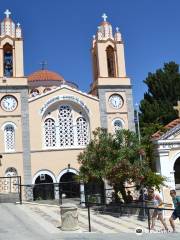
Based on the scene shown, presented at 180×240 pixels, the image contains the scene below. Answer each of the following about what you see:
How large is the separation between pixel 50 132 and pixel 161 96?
57.5 feet

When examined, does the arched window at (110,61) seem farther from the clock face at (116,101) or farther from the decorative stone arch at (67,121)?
the decorative stone arch at (67,121)

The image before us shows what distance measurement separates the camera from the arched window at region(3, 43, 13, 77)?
96.4 ft

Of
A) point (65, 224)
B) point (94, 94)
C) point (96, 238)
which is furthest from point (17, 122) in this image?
point (96, 238)

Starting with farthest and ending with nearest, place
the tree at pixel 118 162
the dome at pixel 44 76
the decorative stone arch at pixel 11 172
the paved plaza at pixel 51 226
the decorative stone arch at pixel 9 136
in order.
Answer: the dome at pixel 44 76 → the decorative stone arch at pixel 9 136 → the decorative stone arch at pixel 11 172 → the tree at pixel 118 162 → the paved plaza at pixel 51 226

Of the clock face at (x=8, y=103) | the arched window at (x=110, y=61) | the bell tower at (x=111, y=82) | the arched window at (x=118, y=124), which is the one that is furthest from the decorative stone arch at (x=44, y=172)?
the arched window at (x=110, y=61)

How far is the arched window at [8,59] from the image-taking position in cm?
2939

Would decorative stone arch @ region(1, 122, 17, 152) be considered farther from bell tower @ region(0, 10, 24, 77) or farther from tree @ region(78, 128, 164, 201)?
tree @ region(78, 128, 164, 201)

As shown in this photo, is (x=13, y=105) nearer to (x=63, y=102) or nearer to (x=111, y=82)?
(x=63, y=102)

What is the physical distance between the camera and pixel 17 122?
27.5 m

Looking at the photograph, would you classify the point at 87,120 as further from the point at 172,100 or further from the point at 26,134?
the point at 172,100

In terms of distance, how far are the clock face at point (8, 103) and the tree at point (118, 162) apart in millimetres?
7764

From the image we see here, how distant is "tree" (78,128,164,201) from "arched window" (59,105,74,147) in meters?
5.77

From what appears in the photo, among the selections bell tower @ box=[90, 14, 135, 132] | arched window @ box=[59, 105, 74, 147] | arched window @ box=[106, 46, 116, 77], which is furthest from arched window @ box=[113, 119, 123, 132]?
arched window @ box=[106, 46, 116, 77]

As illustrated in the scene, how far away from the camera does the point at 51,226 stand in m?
13.6
